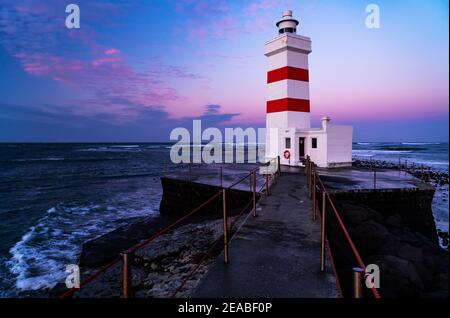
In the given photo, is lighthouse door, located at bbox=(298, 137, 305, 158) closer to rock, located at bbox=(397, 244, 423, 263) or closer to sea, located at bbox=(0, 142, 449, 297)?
sea, located at bbox=(0, 142, 449, 297)

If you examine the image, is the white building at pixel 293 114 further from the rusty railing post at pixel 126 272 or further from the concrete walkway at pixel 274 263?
the rusty railing post at pixel 126 272

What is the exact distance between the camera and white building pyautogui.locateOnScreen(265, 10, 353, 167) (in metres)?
14.6

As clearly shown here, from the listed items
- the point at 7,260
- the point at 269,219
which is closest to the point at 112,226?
the point at 7,260

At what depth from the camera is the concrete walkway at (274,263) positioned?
3.28 metres

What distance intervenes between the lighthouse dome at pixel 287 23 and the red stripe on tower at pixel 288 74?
2166 mm

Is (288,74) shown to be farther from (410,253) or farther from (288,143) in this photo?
(410,253)

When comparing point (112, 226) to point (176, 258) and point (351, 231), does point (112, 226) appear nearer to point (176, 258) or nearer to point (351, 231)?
point (176, 258)

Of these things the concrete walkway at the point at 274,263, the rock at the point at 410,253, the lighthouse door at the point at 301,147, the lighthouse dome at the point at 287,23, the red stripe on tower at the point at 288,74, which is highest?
the lighthouse dome at the point at 287,23

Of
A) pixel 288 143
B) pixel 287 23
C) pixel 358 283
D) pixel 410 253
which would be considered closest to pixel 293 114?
pixel 288 143

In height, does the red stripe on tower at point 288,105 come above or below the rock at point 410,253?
above

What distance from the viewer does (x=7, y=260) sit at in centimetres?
872

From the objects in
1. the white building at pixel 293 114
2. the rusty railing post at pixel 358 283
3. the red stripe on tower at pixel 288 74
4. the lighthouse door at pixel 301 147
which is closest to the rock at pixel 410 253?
the rusty railing post at pixel 358 283
